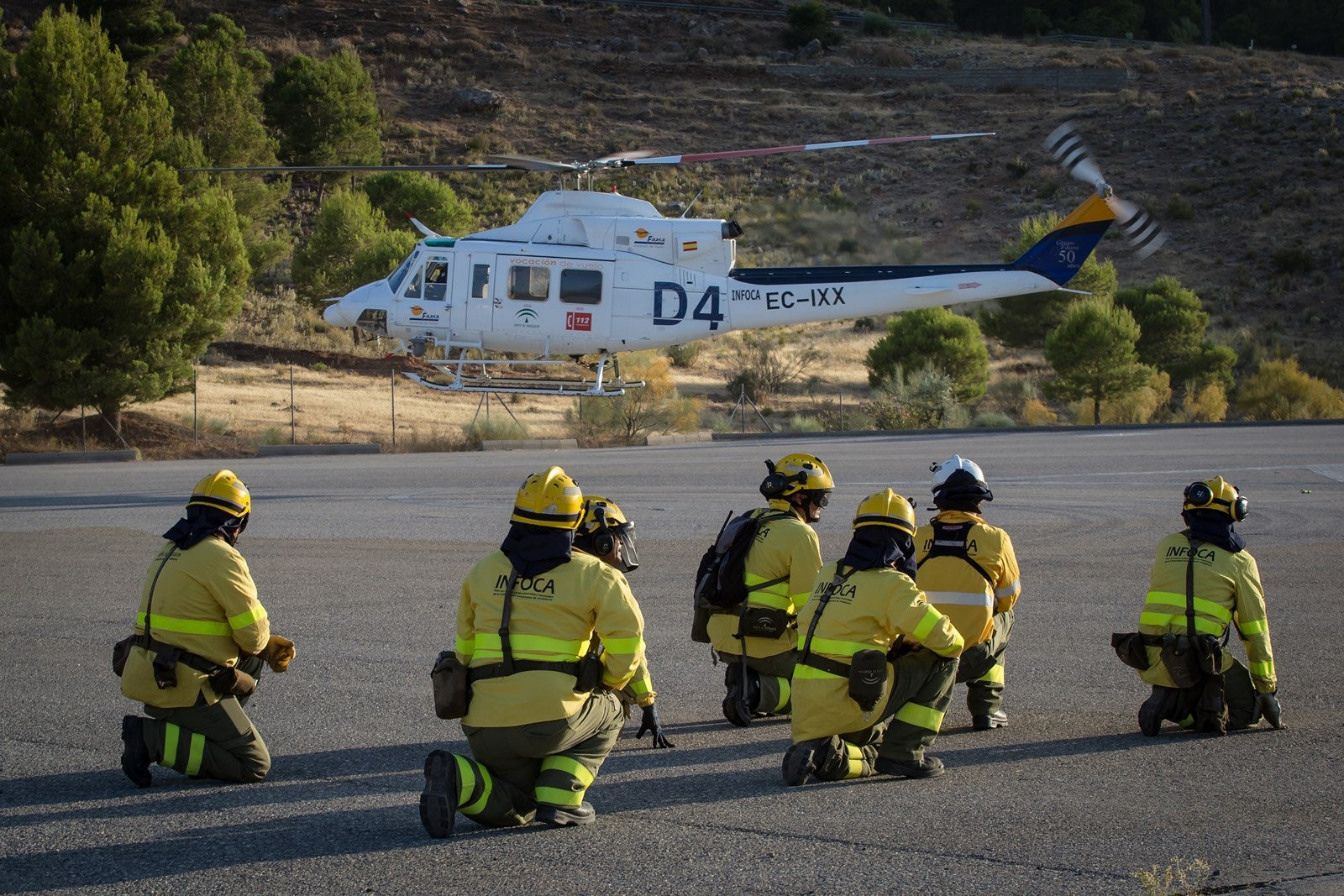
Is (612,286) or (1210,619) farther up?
(612,286)

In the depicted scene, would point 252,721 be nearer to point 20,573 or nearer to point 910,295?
point 20,573

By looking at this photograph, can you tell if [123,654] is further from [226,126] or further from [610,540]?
[226,126]

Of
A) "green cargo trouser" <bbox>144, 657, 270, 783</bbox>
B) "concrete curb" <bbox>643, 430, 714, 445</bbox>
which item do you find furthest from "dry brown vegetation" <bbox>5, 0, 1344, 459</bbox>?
"green cargo trouser" <bbox>144, 657, 270, 783</bbox>

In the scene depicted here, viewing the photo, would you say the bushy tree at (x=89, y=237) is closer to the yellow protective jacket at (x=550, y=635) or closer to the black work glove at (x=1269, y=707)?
the yellow protective jacket at (x=550, y=635)

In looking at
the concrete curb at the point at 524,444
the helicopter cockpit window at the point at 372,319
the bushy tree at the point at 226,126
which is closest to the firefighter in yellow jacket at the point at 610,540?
the helicopter cockpit window at the point at 372,319

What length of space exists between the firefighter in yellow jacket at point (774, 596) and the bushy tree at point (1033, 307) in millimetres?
43412

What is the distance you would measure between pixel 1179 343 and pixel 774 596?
43.6 m

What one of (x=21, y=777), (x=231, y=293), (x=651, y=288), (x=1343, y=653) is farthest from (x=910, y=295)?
(x=231, y=293)

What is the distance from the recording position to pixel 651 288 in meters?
20.7

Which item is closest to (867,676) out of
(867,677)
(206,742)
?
(867,677)

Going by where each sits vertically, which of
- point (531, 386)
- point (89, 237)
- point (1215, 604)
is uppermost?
point (89, 237)

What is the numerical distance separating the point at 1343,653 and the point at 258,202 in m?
42.5

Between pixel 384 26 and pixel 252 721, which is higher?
pixel 384 26

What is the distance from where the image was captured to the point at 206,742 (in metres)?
6.34
